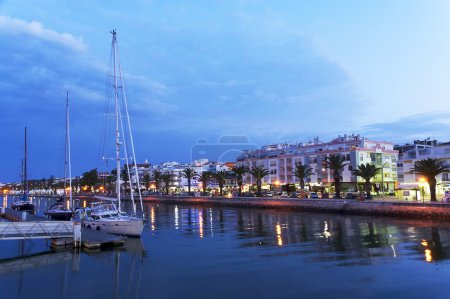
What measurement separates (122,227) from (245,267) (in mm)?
16758

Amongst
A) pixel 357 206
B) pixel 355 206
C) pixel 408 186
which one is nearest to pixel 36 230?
pixel 357 206

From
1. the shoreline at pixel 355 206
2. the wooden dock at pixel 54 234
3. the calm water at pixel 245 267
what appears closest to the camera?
the calm water at pixel 245 267

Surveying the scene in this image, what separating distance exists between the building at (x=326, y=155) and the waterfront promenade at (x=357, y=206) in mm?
23801

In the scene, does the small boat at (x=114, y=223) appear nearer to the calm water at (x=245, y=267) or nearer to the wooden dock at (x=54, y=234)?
the calm water at (x=245, y=267)

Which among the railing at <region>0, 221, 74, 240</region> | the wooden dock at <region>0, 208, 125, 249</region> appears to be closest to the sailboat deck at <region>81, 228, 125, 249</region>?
the wooden dock at <region>0, 208, 125, 249</region>

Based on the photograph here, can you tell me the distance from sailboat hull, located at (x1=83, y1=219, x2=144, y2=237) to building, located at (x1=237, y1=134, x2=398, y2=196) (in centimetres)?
6411

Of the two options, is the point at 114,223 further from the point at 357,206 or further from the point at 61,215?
the point at 357,206

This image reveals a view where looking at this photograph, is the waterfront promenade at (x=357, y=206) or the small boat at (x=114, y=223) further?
the waterfront promenade at (x=357, y=206)

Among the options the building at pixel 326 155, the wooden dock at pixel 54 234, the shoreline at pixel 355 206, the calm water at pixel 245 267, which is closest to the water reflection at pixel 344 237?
the calm water at pixel 245 267

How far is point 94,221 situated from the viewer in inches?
1603

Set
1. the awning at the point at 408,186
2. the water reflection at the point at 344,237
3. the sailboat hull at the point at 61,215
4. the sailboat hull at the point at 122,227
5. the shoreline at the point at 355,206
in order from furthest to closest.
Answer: the awning at the point at 408,186
the sailboat hull at the point at 61,215
the shoreline at the point at 355,206
the sailboat hull at the point at 122,227
the water reflection at the point at 344,237

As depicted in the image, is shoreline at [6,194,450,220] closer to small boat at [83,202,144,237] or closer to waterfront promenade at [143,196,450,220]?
waterfront promenade at [143,196,450,220]

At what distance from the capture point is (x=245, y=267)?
2581cm

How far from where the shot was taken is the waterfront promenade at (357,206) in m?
51.4
